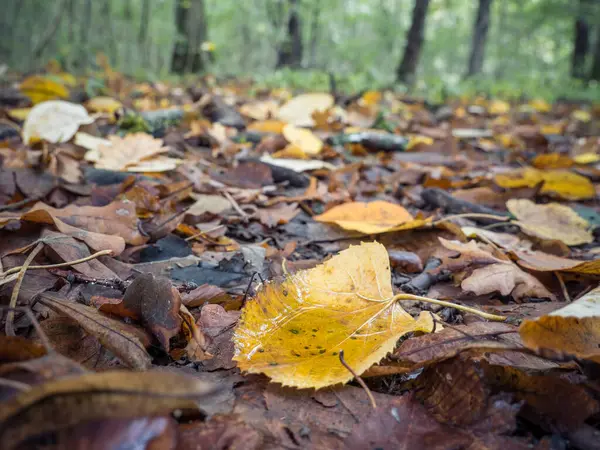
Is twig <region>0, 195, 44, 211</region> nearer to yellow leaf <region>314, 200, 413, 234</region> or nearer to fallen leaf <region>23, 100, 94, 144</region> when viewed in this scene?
fallen leaf <region>23, 100, 94, 144</region>

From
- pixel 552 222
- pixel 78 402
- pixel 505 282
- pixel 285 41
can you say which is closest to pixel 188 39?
pixel 285 41

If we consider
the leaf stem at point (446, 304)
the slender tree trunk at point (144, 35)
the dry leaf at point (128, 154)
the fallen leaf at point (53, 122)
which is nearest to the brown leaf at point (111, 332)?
the leaf stem at point (446, 304)

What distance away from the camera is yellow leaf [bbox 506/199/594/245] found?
141 cm

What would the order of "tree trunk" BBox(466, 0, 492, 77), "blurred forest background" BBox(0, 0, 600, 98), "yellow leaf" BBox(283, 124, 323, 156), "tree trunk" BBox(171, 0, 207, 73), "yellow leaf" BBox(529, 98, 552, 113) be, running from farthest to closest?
"tree trunk" BBox(466, 0, 492, 77) < "tree trunk" BBox(171, 0, 207, 73) < "blurred forest background" BBox(0, 0, 600, 98) < "yellow leaf" BBox(529, 98, 552, 113) < "yellow leaf" BBox(283, 124, 323, 156)

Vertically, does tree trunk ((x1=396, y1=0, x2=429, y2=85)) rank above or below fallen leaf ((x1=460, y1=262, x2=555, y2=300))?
above

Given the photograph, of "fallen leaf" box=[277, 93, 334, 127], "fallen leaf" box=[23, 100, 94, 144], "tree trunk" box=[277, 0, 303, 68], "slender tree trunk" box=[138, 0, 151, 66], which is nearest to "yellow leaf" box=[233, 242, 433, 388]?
"fallen leaf" box=[23, 100, 94, 144]

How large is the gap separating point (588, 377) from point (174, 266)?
86 centimetres

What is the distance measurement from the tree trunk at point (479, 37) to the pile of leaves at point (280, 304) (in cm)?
1015

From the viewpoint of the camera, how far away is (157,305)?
783 millimetres

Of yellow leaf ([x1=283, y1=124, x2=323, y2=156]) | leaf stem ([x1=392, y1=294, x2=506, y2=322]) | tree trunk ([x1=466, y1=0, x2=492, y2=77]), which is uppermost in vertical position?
tree trunk ([x1=466, y1=0, x2=492, y2=77])

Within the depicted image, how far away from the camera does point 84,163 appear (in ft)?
6.20

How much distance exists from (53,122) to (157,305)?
1682mm

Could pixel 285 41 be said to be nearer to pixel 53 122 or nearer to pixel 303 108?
pixel 303 108

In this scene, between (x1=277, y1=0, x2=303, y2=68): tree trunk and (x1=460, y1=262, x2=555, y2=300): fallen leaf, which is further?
(x1=277, y1=0, x2=303, y2=68): tree trunk
